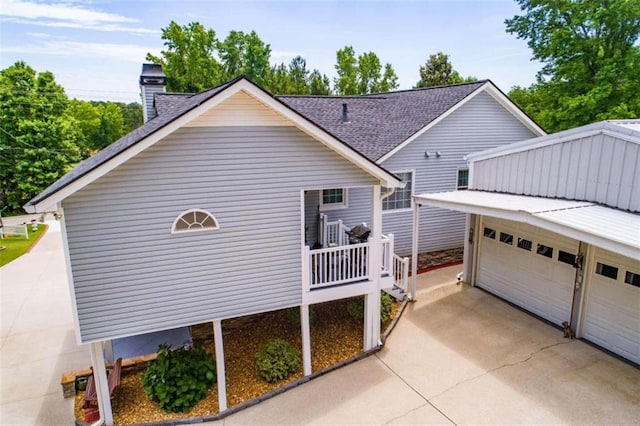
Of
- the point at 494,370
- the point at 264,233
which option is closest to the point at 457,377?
the point at 494,370

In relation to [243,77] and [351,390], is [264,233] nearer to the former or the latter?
[243,77]

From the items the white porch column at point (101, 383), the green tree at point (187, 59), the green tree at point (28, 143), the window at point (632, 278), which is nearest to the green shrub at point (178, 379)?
the white porch column at point (101, 383)

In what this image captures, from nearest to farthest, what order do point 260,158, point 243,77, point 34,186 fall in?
1. point 243,77
2. point 260,158
3. point 34,186

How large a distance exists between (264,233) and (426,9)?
570 inches

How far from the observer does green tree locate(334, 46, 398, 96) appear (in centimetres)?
4097

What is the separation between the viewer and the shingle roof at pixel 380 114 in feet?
41.9

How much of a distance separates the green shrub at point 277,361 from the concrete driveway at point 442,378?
494 millimetres

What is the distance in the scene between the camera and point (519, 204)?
8336 millimetres

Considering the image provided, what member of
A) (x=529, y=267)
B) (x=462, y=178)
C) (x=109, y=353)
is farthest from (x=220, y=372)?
(x=462, y=178)

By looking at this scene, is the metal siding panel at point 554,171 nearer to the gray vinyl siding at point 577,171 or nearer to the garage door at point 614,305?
the gray vinyl siding at point 577,171

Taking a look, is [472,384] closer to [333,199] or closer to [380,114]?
[333,199]

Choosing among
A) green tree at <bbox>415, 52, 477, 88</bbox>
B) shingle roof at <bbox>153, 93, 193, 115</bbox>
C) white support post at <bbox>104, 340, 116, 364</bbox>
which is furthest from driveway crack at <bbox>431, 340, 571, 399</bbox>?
green tree at <bbox>415, 52, 477, 88</bbox>

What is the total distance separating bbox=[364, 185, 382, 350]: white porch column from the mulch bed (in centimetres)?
45

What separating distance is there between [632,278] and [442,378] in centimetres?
407
